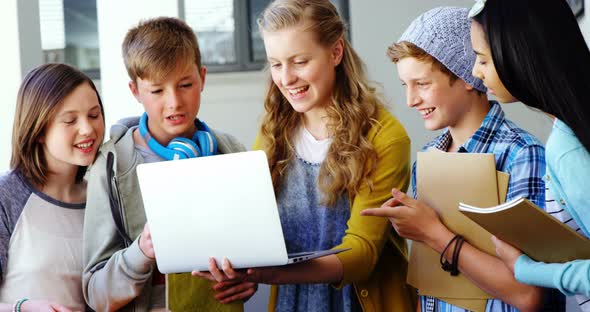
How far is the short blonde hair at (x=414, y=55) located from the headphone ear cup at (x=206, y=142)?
514mm

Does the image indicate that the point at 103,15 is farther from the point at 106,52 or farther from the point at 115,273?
the point at 115,273

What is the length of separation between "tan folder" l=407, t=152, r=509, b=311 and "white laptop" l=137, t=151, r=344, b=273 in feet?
1.16

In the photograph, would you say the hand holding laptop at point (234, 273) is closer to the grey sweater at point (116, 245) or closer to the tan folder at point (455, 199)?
the grey sweater at point (116, 245)

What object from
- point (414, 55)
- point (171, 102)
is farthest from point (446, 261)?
point (171, 102)

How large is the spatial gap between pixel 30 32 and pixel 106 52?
0.96 m

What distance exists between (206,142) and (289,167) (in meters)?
0.23

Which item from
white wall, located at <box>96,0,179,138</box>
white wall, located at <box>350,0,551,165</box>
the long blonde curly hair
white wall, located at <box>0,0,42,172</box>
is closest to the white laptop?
the long blonde curly hair

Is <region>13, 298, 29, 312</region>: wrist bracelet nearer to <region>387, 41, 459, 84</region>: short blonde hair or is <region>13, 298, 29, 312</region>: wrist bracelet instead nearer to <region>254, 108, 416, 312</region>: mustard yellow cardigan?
<region>254, 108, 416, 312</region>: mustard yellow cardigan

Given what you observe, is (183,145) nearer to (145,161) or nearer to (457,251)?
(145,161)

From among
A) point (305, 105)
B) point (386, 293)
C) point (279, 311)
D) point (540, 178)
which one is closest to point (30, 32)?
point (305, 105)

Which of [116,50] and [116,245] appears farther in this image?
[116,50]

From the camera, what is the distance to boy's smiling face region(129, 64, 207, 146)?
1.81m

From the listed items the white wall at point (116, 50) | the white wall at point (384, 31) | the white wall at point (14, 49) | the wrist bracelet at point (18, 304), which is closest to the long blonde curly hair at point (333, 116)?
the wrist bracelet at point (18, 304)

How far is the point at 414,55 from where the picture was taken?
1.68 metres
